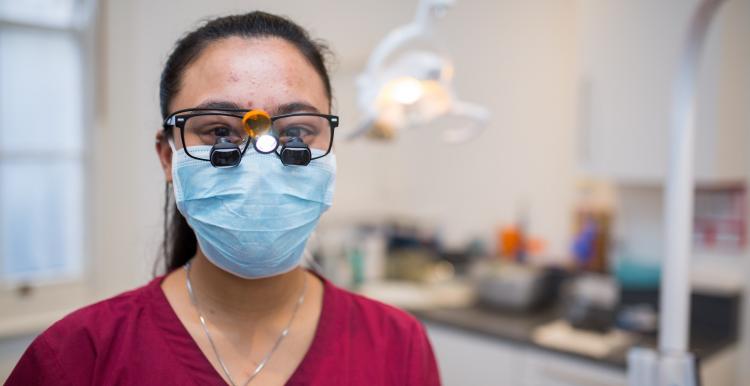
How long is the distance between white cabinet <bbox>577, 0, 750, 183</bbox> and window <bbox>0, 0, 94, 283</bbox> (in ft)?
6.18

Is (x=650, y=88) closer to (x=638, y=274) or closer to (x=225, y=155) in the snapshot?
(x=638, y=274)

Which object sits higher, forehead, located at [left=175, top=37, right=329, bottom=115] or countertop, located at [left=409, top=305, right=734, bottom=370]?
forehead, located at [left=175, top=37, right=329, bottom=115]

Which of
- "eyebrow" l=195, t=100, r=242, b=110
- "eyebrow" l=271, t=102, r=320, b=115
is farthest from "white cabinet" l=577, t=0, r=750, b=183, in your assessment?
"eyebrow" l=195, t=100, r=242, b=110

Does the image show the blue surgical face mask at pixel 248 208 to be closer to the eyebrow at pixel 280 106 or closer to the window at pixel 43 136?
the eyebrow at pixel 280 106

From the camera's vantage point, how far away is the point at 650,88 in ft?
7.01

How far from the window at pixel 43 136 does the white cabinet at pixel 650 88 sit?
1.88m

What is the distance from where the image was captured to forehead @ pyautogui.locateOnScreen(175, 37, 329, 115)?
89 centimetres

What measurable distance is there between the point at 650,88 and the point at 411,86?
3.80 feet

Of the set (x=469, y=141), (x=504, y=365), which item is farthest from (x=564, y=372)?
(x=469, y=141)

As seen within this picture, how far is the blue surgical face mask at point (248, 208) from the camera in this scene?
88cm

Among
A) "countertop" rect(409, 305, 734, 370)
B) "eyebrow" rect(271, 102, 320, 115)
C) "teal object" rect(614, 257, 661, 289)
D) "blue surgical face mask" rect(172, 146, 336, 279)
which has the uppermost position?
"eyebrow" rect(271, 102, 320, 115)

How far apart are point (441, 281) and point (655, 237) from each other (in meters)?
0.93

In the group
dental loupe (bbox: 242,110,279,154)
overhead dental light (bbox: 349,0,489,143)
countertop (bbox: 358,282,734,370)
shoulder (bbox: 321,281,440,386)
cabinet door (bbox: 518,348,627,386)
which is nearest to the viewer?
dental loupe (bbox: 242,110,279,154)

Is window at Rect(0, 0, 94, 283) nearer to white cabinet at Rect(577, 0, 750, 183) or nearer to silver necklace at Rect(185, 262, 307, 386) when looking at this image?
silver necklace at Rect(185, 262, 307, 386)
